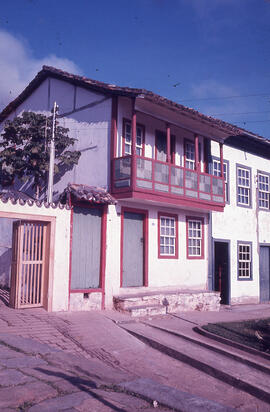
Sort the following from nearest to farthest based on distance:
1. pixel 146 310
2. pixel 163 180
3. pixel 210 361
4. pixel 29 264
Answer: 1. pixel 210 361
2. pixel 29 264
3. pixel 146 310
4. pixel 163 180

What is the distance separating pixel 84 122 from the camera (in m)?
13.1

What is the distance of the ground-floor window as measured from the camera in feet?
53.6

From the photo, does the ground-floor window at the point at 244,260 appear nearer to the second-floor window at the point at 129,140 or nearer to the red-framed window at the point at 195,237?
the red-framed window at the point at 195,237

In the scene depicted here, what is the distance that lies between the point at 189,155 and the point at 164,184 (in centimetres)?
310

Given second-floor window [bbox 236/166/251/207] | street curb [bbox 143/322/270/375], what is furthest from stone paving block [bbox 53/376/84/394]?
second-floor window [bbox 236/166/251/207]

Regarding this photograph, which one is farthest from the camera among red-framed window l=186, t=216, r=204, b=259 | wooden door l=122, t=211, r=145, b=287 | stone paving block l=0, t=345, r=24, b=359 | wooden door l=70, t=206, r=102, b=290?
red-framed window l=186, t=216, r=204, b=259

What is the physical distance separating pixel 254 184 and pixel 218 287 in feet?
16.6

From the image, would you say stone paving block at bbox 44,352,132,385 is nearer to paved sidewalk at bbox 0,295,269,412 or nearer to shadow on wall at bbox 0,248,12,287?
paved sidewalk at bbox 0,295,269,412

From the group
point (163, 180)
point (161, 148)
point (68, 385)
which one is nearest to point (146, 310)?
point (163, 180)

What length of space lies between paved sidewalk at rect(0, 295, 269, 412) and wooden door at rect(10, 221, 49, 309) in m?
0.36

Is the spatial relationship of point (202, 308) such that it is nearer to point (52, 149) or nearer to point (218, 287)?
point (218, 287)

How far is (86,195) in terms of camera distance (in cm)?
1035

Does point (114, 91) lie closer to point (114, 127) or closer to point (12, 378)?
point (114, 127)

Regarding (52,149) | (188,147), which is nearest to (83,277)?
(52,149)
